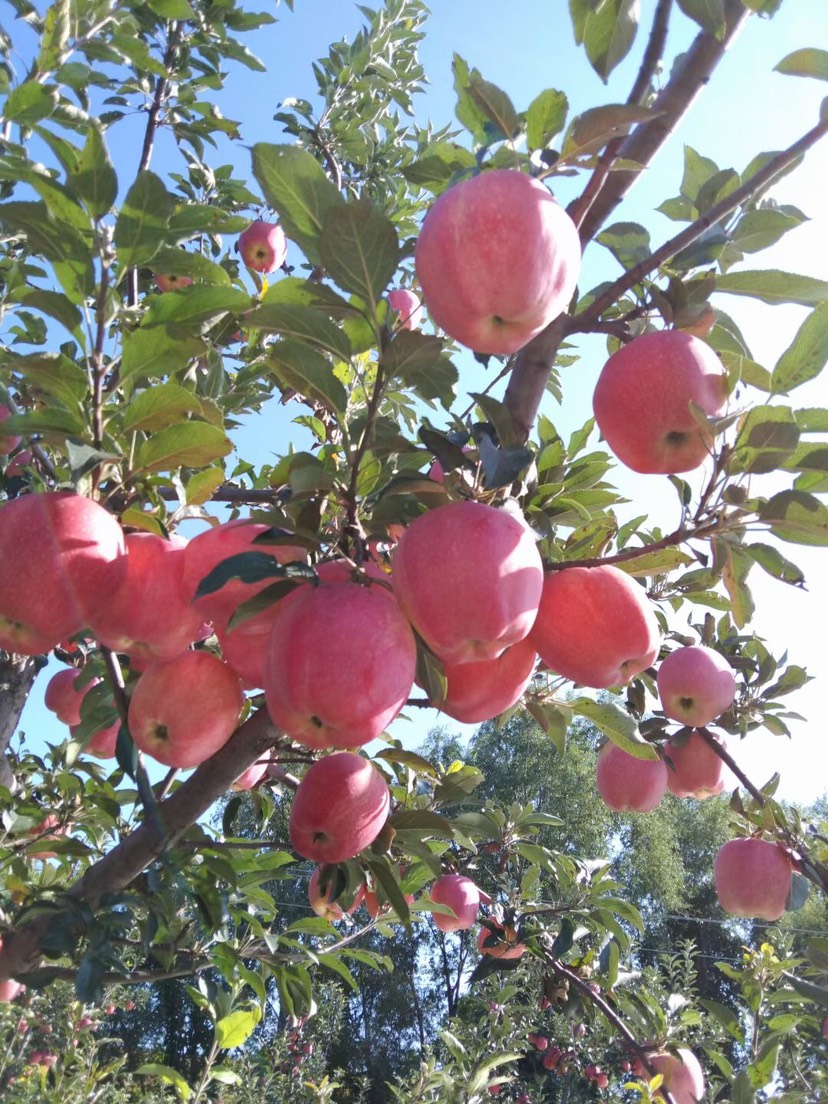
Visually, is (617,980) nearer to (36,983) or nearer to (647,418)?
(36,983)

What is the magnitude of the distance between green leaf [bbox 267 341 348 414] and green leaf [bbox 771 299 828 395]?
71cm

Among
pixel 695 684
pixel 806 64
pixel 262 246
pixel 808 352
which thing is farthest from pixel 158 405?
pixel 262 246

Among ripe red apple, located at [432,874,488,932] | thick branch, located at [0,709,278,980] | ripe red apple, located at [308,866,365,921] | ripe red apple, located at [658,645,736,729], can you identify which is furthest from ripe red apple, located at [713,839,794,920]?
thick branch, located at [0,709,278,980]

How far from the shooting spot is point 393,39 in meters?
4.84

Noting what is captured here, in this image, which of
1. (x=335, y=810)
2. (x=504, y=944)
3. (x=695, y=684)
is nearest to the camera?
(x=335, y=810)

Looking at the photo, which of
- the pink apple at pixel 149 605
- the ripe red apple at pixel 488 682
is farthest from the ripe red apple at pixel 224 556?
the ripe red apple at pixel 488 682

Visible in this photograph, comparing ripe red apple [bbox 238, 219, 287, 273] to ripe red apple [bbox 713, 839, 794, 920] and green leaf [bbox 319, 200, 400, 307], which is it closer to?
green leaf [bbox 319, 200, 400, 307]

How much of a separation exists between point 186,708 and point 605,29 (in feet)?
3.94

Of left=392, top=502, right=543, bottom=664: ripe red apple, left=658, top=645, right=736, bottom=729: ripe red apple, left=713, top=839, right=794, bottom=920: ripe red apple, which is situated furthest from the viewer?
left=713, top=839, right=794, bottom=920: ripe red apple

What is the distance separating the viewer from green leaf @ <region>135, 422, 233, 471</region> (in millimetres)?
1151

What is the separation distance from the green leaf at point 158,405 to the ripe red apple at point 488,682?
57 centimetres

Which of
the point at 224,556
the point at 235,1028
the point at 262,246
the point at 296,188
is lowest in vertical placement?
the point at 235,1028

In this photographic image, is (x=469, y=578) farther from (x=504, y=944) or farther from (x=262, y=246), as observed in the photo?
(x=262, y=246)

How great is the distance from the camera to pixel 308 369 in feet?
3.82
